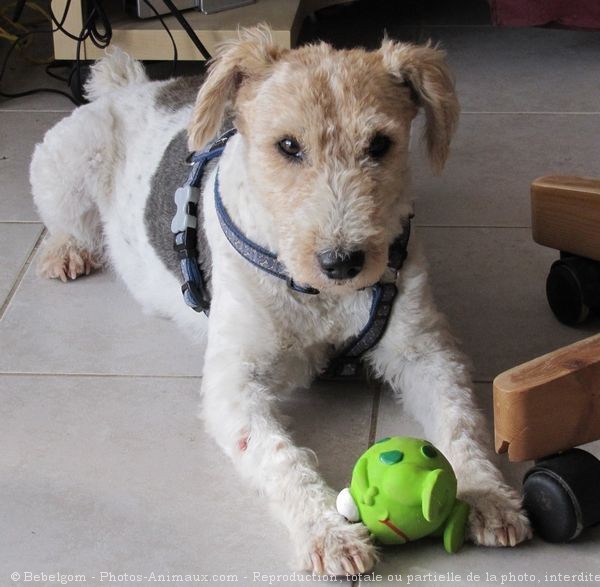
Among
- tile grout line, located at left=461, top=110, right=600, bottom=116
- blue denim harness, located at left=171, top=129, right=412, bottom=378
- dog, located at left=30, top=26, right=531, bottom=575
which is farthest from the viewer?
tile grout line, located at left=461, top=110, right=600, bottom=116

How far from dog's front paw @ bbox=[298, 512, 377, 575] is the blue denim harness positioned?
49cm

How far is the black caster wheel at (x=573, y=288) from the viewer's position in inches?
98.0

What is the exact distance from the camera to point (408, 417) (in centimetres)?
227

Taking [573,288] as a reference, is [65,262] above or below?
below

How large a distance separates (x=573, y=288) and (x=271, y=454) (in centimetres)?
88

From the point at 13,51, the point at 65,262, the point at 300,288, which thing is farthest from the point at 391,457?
the point at 13,51

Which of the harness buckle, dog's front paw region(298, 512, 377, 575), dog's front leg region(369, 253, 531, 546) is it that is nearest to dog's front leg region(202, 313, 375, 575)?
dog's front paw region(298, 512, 377, 575)

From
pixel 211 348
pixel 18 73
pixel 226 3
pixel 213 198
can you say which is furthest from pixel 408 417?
pixel 18 73

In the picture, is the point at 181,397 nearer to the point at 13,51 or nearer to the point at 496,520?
the point at 496,520

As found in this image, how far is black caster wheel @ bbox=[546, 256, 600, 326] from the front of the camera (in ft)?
8.16

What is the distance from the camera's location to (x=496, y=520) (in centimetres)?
185

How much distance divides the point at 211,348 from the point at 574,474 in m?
0.76

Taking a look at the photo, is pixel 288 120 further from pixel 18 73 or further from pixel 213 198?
pixel 18 73

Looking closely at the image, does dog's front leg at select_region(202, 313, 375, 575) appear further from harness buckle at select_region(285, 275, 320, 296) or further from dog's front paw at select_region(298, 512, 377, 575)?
harness buckle at select_region(285, 275, 320, 296)
